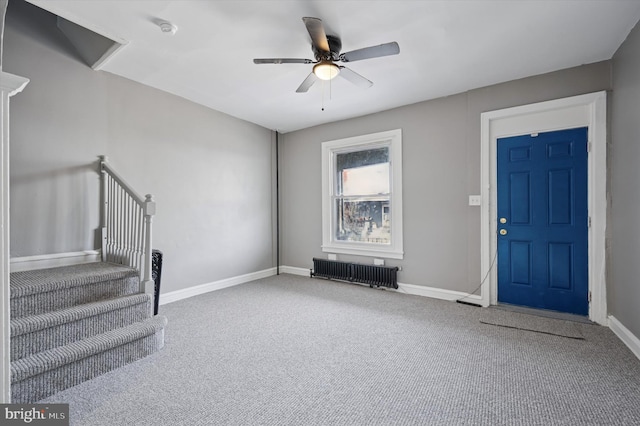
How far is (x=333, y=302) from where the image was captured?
3672mm

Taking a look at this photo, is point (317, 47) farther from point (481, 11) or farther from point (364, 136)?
point (364, 136)

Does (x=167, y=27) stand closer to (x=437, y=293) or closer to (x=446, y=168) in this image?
(x=446, y=168)

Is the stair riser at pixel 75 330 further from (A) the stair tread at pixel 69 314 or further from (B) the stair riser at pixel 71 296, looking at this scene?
(B) the stair riser at pixel 71 296

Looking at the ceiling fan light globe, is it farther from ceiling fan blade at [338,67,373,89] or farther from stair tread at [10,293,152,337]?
stair tread at [10,293,152,337]

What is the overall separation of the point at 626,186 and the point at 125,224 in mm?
4620

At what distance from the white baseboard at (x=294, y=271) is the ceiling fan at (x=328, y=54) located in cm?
320

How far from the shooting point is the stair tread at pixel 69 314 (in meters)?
1.90

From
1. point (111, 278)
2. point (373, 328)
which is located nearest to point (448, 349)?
point (373, 328)

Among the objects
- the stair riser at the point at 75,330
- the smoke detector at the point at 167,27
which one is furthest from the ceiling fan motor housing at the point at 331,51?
the stair riser at the point at 75,330

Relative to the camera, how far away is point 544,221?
322 cm

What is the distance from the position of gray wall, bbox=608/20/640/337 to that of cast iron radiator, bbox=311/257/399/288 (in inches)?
87.2

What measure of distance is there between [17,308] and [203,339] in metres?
1.29

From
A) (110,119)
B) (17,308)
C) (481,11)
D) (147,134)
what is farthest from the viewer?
(147,134)

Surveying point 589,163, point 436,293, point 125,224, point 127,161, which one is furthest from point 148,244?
point 589,163
